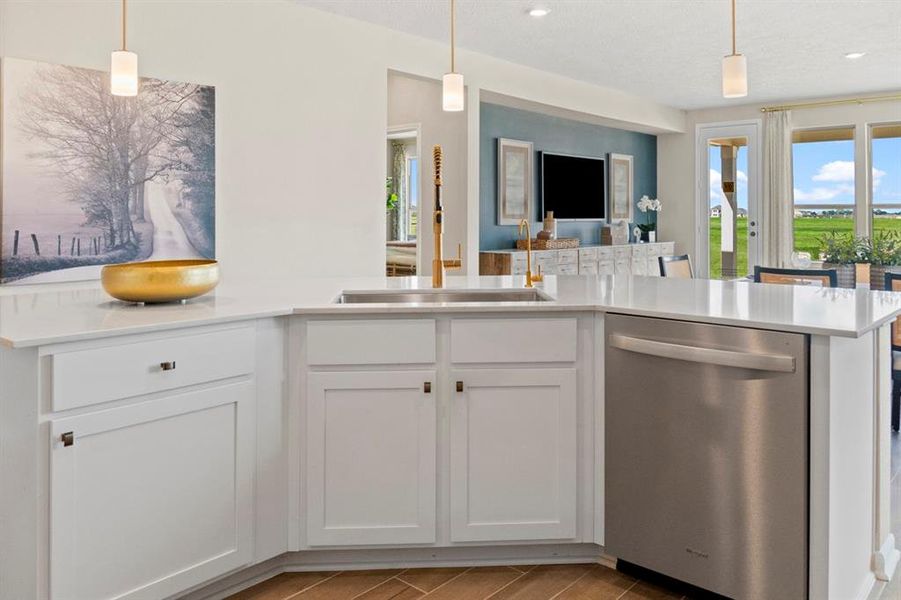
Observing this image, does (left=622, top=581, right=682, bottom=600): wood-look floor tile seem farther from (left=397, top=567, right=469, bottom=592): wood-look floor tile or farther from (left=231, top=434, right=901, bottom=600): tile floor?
(left=397, top=567, right=469, bottom=592): wood-look floor tile

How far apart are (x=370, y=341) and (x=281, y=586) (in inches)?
31.1

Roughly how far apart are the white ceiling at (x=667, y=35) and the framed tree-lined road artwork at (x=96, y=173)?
3.86ft

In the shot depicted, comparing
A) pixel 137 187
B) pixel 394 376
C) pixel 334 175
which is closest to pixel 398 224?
Answer: pixel 334 175

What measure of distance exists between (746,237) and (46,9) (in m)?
7.47

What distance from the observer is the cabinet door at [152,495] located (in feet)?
5.53

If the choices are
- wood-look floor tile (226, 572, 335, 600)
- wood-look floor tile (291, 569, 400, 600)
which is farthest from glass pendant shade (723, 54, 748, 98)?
wood-look floor tile (226, 572, 335, 600)

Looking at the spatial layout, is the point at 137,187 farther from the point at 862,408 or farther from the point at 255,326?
the point at 862,408

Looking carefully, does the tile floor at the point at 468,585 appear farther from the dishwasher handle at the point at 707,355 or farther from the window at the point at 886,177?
the window at the point at 886,177

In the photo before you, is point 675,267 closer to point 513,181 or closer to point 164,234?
point 513,181

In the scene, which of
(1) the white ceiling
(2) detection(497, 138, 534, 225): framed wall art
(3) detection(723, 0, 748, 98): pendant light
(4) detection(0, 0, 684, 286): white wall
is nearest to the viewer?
(3) detection(723, 0, 748, 98): pendant light

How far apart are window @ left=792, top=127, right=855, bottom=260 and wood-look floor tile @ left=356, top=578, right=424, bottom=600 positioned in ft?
24.2

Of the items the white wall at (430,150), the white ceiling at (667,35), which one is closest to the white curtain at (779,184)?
the white ceiling at (667,35)

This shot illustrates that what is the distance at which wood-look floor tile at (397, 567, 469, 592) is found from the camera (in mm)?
2184

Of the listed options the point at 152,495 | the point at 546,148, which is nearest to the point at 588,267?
the point at 546,148
